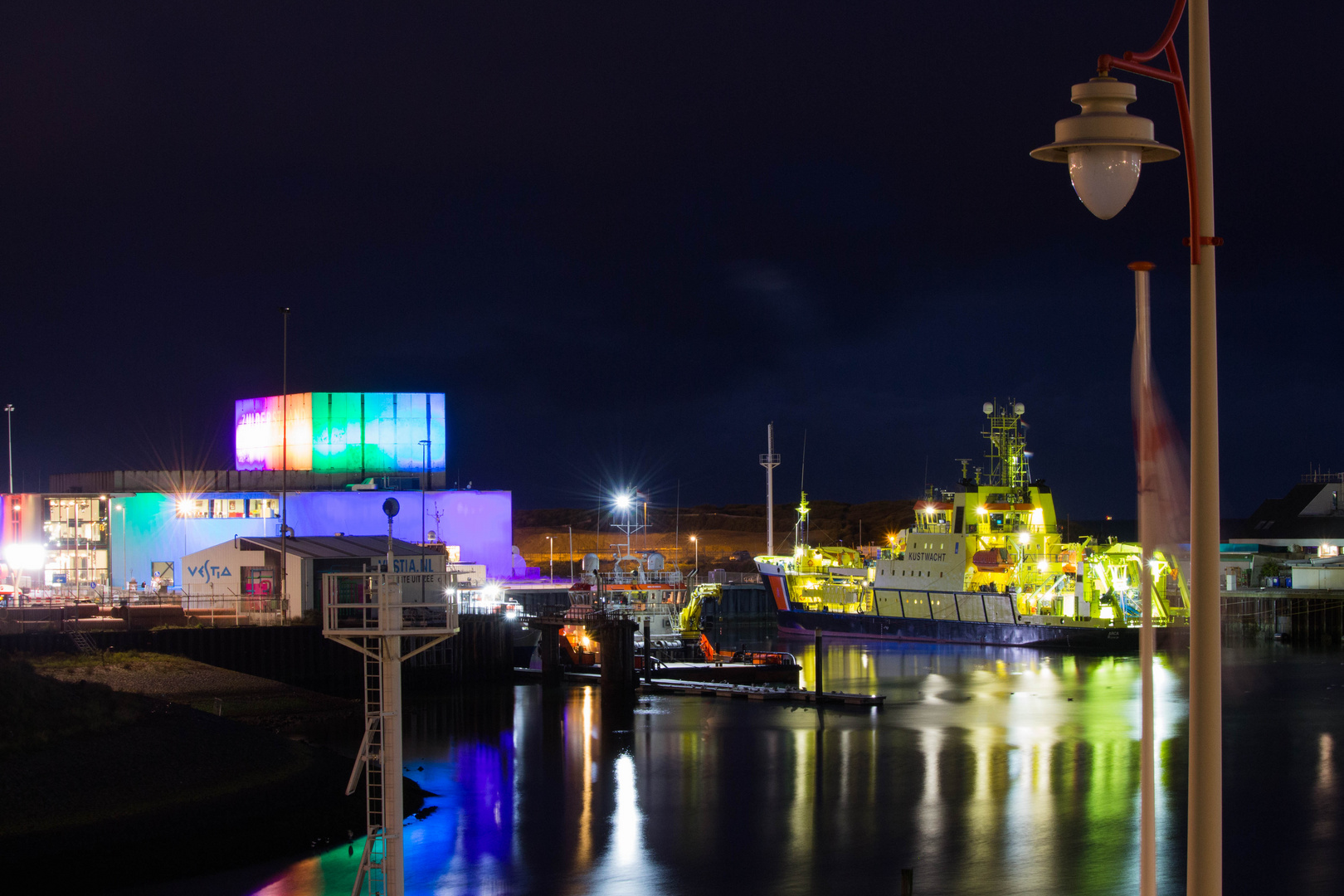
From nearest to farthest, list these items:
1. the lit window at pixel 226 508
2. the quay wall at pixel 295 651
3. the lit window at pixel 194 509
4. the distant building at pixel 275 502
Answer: the quay wall at pixel 295 651 < the lit window at pixel 194 509 < the distant building at pixel 275 502 < the lit window at pixel 226 508

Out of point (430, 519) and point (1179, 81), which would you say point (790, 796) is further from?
point (430, 519)

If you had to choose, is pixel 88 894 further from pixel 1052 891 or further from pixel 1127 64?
pixel 1127 64

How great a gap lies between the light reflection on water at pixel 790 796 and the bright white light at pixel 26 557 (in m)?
23.1

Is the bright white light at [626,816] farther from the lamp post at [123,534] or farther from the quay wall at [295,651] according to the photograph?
the lamp post at [123,534]

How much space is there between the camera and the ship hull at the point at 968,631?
52469mm

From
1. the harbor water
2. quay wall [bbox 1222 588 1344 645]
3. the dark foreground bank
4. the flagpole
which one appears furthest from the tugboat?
the flagpole

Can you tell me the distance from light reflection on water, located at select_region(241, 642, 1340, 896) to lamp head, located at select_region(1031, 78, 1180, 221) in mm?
15846

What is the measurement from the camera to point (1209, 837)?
576 cm

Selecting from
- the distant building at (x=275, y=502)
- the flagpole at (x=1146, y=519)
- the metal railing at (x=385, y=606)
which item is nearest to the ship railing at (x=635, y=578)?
the distant building at (x=275, y=502)

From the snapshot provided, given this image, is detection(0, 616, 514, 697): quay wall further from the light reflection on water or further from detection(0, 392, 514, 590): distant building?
detection(0, 392, 514, 590): distant building

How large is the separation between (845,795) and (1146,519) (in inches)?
780

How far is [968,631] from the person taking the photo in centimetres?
5691

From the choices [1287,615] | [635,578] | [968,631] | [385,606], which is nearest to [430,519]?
[635,578]

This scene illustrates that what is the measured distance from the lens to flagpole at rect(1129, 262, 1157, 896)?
7.41 meters
